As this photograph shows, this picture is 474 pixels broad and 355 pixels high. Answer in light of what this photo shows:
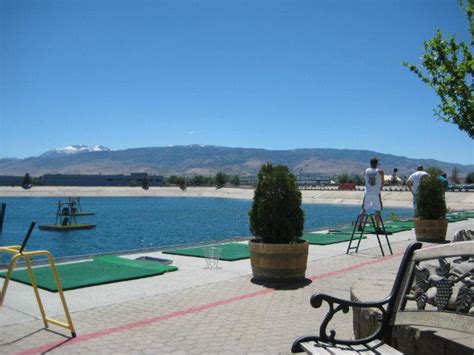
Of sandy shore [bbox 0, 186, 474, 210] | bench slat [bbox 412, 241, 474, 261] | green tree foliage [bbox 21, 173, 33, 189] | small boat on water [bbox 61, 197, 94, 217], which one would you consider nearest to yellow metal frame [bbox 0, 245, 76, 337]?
bench slat [bbox 412, 241, 474, 261]

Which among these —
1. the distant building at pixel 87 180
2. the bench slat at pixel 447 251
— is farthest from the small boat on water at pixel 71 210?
the distant building at pixel 87 180

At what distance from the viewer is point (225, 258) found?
11250 millimetres

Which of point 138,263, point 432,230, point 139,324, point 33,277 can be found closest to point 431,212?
point 432,230

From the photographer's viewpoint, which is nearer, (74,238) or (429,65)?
(429,65)

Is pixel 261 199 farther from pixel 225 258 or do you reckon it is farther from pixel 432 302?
pixel 432 302

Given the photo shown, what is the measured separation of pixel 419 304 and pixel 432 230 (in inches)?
442

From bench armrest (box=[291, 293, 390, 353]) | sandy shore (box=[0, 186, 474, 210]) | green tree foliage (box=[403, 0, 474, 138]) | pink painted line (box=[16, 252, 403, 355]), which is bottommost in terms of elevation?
sandy shore (box=[0, 186, 474, 210])

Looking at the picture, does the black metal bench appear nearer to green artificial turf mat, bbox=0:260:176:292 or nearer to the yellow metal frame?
the yellow metal frame

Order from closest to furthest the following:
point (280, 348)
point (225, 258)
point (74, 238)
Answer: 1. point (280, 348)
2. point (225, 258)
3. point (74, 238)

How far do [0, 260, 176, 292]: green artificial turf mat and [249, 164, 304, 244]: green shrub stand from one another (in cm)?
210

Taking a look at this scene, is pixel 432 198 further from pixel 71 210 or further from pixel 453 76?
pixel 71 210

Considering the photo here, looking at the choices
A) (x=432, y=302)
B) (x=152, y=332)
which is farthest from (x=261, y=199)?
(x=432, y=302)

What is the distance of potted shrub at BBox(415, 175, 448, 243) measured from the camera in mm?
14117

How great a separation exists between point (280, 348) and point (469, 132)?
587cm
